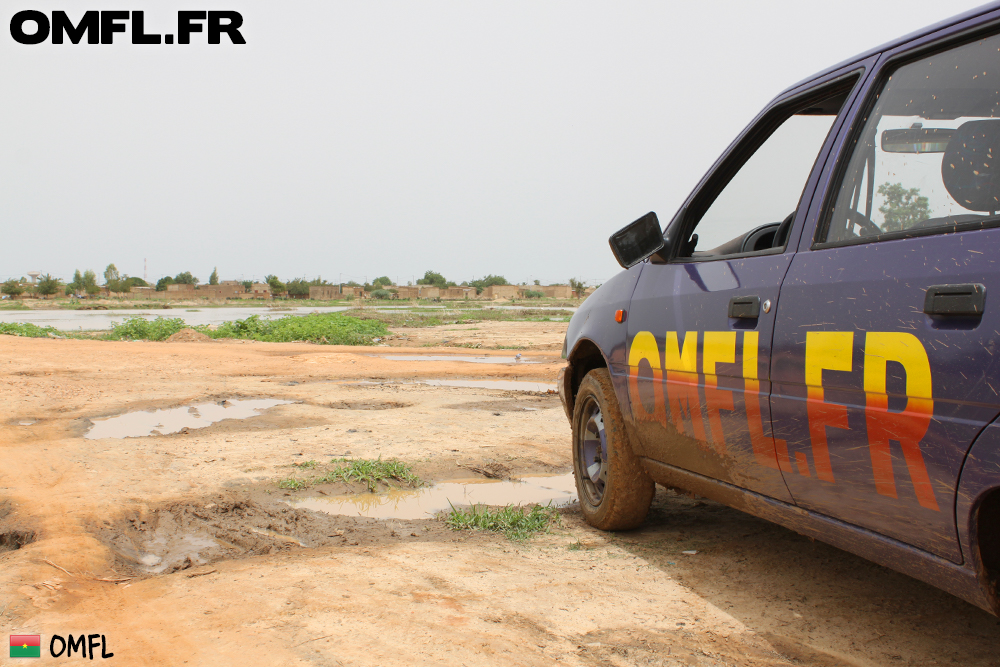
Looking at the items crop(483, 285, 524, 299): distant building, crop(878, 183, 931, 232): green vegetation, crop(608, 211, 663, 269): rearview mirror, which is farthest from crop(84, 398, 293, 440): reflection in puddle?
crop(483, 285, 524, 299): distant building

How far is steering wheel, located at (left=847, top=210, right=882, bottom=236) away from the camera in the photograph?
222 cm

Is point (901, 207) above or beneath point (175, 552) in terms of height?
above

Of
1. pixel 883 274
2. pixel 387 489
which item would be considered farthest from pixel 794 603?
pixel 387 489

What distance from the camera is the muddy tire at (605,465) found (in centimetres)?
362

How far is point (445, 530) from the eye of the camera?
3.96 meters

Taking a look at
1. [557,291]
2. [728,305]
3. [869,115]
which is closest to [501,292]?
[557,291]

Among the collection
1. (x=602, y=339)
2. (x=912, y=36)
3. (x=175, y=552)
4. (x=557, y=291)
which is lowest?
(x=175, y=552)

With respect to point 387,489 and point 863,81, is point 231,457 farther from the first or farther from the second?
point 863,81

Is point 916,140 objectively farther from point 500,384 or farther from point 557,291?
point 557,291

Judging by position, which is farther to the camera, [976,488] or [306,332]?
[306,332]

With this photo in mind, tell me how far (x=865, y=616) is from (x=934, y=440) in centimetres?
128

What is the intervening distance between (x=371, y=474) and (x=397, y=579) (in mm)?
1910

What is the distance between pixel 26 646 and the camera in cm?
244

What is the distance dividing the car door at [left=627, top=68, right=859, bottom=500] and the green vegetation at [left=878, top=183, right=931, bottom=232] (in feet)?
1.09
